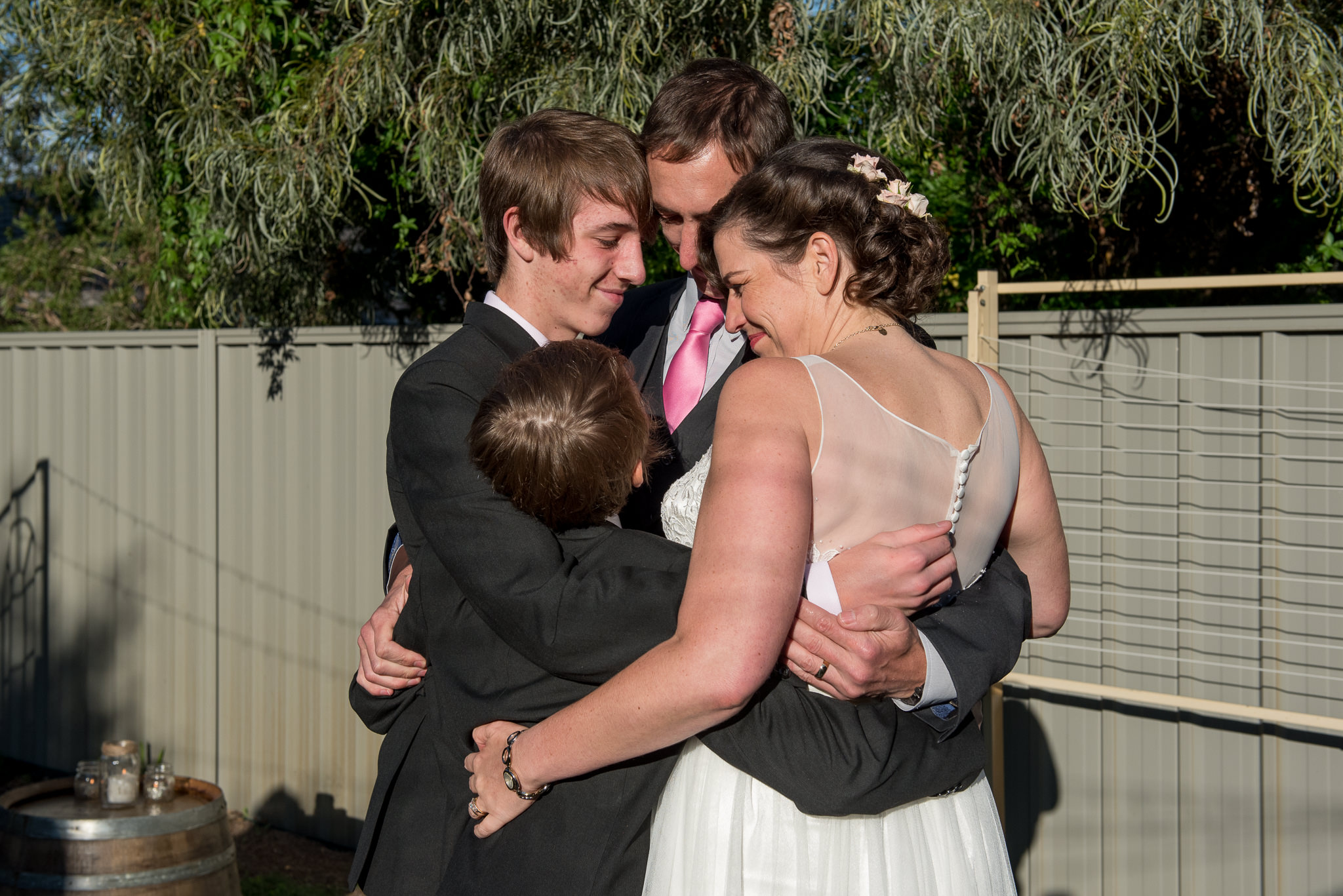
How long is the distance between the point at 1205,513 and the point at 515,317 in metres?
2.47

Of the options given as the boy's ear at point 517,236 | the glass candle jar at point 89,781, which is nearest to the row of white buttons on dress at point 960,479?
the boy's ear at point 517,236

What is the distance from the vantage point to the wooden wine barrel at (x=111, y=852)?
3299mm

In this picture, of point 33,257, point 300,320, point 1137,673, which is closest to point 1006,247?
point 1137,673

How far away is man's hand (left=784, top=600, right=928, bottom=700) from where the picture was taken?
1.38 meters

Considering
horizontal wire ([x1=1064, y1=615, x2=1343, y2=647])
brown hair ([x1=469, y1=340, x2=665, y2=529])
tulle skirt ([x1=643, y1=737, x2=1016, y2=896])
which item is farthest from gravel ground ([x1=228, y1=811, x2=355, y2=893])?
brown hair ([x1=469, y1=340, x2=665, y2=529])

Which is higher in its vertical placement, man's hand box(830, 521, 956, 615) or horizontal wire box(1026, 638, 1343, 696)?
man's hand box(830, 521, 956, 615)

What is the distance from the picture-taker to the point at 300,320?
18.3ft

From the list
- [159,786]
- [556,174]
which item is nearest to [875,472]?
[556,174]

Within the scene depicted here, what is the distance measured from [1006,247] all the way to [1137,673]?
2102 mm

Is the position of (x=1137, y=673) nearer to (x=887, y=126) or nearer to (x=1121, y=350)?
(x=1121, y=350)

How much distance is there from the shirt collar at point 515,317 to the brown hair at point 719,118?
0.46 metres

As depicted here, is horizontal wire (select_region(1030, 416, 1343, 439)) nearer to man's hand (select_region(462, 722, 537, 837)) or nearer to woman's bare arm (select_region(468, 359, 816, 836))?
woman's bare arm (select_region(468, 359, 816, 836))

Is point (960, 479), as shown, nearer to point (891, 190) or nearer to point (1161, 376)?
point (891, 190)

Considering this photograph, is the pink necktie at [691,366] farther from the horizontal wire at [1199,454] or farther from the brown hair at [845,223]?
the horizontal wire at [1199,454]
